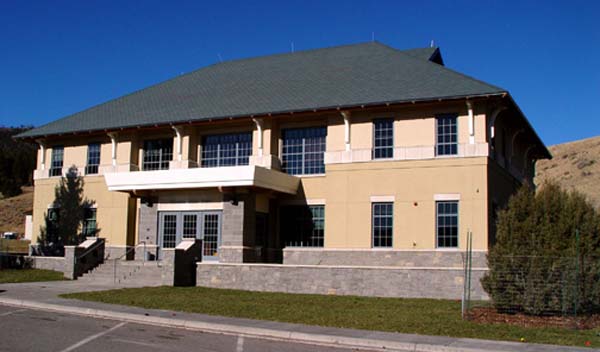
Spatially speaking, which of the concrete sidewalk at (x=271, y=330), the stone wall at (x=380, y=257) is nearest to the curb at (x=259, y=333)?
the concrete sidewalk at (x=271, y=330)

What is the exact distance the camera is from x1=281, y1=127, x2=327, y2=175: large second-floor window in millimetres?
29422

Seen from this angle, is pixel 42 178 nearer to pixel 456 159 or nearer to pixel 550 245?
pixel 456 159

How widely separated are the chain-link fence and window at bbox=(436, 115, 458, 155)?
31.4ft

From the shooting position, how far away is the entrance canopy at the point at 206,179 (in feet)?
87.6

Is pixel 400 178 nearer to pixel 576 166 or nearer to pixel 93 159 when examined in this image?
pixel 93 159

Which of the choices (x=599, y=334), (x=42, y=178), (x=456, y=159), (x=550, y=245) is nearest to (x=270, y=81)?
(x=456, y=159)

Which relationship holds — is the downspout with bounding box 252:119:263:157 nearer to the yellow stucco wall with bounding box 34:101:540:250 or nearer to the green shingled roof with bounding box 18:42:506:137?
the yellow stucco wall with bounding box 34:101:540:250

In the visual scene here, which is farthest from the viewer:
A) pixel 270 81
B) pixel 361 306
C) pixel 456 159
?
pixel 270 81

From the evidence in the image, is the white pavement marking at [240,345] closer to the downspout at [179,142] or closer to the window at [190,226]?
the window at [190,226]

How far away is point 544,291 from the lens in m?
16.8

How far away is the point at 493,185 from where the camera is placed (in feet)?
88.2

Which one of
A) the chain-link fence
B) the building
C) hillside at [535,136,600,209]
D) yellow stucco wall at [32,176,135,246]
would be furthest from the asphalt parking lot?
hillside at [535,136,600,209]

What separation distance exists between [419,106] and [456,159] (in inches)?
106

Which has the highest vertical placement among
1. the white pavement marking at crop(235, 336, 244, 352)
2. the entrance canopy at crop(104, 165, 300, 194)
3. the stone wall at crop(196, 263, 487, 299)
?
the entrance canopy at crop(104, 165, 300, 194)
